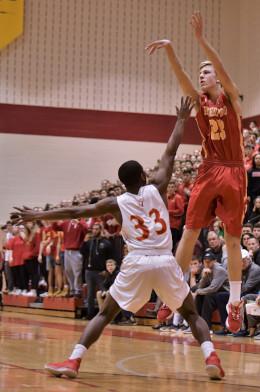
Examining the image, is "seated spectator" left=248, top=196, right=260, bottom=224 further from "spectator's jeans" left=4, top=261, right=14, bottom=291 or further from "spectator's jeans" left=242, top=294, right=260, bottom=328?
"spectator's jeans" left=4, top=261, right=14, bottom=291

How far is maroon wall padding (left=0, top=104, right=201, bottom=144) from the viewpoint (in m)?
28.7

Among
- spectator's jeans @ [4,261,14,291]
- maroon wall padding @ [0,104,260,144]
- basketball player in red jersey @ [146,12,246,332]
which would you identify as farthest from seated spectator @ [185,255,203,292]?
maroon wall padding @ [0,104,260,144]

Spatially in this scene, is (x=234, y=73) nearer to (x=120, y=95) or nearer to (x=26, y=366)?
(x=120, y=95)

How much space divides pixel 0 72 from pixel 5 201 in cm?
464

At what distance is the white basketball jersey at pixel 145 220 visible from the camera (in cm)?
752

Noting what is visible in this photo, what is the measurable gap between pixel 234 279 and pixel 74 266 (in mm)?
12394

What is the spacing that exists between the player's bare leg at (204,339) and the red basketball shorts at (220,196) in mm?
1328

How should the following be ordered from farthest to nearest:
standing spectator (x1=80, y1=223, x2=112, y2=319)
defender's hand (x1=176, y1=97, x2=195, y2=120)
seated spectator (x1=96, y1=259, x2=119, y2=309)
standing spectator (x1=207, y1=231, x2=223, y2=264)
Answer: standing spectator (x1=80, y1=223, x2=112, y2=319) → seated spectator (x1=96, y1=259, x2=119, y2=309) → standing spectator (x1=207, y1=231, x2=223, y2=264) → defender's hand (x1=176, y1=97, x2=195, y2=120)

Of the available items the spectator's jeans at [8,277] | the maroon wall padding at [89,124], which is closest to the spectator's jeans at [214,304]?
the spectator's jeans at [8,277]

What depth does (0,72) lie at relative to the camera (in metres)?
28.4

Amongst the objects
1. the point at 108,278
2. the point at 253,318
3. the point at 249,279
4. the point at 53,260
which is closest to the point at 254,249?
the point at 249,279

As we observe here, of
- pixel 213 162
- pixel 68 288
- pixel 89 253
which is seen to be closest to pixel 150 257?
pixel 213 162

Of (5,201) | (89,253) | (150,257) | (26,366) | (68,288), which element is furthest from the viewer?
(5,201)

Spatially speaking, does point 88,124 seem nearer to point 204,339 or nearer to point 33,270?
point 33,270
